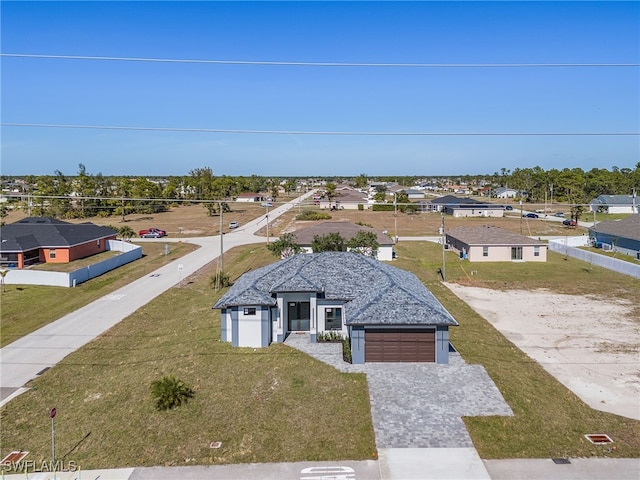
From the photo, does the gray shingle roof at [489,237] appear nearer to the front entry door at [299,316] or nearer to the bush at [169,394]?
the front entry door at [299,316]

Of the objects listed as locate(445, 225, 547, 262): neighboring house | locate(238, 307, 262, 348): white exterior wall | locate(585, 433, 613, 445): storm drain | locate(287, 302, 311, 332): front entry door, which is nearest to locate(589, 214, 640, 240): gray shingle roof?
locate(445, 225, 547, 262): neighboring house

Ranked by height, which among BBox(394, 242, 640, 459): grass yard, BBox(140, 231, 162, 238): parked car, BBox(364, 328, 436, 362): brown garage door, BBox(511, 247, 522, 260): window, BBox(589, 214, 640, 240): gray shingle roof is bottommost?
BBox(394, 242, 640, 459): grass yard

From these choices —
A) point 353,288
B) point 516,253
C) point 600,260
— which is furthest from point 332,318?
point 600,260

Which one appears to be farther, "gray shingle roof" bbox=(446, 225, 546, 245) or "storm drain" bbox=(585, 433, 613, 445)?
"gray shingle roof" bbox=(446, 225, 546, 245)

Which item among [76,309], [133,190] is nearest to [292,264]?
[76,309]

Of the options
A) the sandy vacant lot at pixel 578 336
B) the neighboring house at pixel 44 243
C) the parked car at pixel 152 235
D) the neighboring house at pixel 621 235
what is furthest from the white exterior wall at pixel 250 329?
the parked car at pixel 152 235

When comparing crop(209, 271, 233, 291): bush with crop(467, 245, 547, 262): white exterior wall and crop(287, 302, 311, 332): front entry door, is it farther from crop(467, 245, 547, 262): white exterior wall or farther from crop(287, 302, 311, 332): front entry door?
crop(467, 245, 547, 262): white exterior wall
